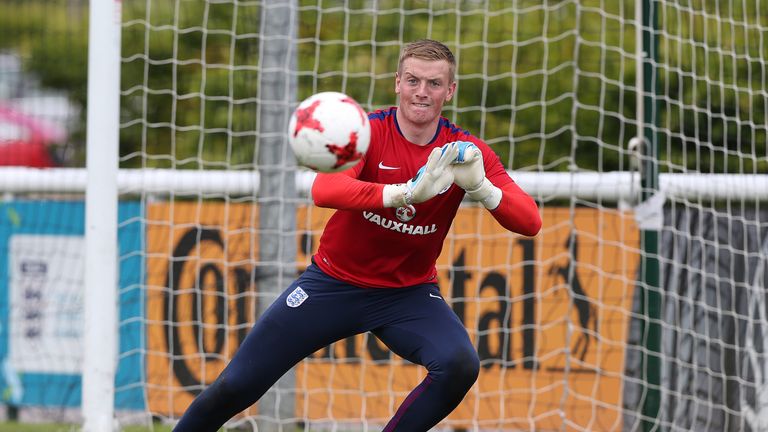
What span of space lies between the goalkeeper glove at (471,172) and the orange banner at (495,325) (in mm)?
2657

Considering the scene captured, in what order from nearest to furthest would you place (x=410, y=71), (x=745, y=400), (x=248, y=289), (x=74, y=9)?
1. (x=410, y=71)
2. (x=745, y=400)
3. (x=248, y=289)
4. (x=74, y=9)

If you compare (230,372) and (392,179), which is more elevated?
(392,179)

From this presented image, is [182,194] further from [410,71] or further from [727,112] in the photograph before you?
[727,112]

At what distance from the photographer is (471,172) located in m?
4.16

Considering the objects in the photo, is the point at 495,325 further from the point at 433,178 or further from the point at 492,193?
the point at 433,178

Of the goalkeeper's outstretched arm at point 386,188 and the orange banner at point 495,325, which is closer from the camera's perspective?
Result: the goalkeeper's outstretched arm at point 386,188

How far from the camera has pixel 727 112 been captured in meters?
7.32

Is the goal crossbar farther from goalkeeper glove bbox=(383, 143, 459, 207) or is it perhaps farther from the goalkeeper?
goalkeeper glove bbox=(383, 143, 459, 207)

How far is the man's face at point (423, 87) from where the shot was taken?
4453mm

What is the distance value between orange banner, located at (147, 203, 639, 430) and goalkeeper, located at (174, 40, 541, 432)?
83.4 inches

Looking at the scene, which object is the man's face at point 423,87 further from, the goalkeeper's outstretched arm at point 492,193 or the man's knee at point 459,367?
the man's knee at point 459,367

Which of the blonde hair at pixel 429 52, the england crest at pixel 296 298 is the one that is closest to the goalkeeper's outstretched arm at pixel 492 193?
the blonde hair at pixel 429 52

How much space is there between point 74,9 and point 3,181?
3222 mm

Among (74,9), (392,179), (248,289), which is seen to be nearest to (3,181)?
(248,289)
